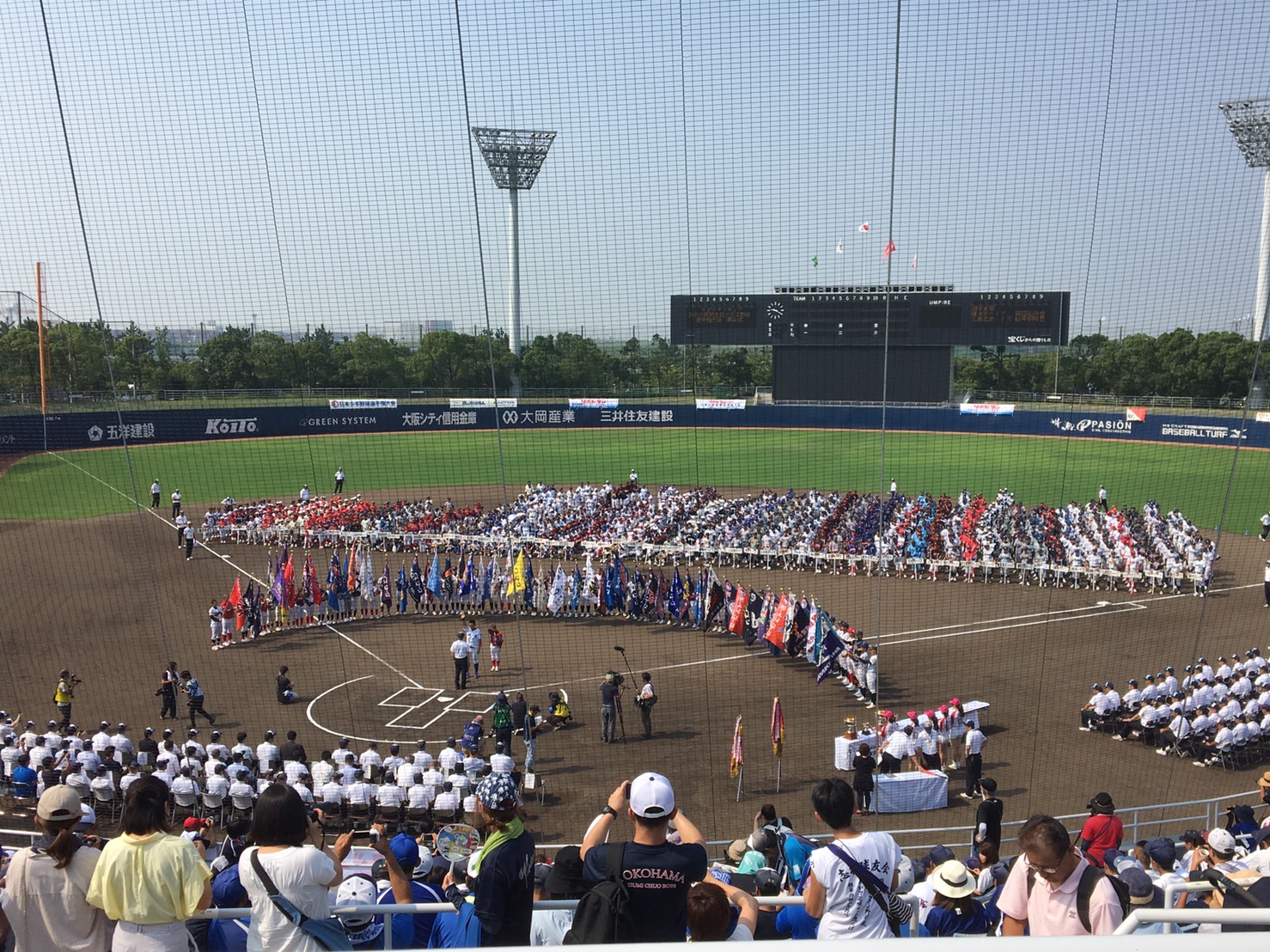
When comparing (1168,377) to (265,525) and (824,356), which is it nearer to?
(824,356)

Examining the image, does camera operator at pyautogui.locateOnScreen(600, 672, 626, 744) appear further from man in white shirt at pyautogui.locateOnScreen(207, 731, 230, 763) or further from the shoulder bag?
the shoulder bag

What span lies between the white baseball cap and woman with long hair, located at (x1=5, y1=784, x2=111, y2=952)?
6.22 ft

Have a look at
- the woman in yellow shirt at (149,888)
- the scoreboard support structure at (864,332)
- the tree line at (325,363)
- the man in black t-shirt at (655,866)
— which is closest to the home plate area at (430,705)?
the woman in yellow shirt at (149,888)

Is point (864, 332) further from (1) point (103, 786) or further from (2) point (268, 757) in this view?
(1) point (103, 786)

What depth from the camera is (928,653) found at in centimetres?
1661

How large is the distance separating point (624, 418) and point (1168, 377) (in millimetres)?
21926

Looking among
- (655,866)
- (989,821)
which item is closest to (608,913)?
(655,866)

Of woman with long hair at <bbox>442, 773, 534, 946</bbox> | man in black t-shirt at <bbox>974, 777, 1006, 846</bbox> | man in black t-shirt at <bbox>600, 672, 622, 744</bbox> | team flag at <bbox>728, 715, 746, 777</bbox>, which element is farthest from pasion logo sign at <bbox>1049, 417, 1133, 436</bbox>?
woman with long hair at <bbox>442, 773, 534, 946</bbox>

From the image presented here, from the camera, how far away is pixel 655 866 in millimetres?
2934

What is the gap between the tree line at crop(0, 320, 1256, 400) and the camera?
26125mm

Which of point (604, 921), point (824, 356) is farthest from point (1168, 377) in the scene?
point (604, 921)

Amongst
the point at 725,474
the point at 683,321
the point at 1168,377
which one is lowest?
the point at 725,474

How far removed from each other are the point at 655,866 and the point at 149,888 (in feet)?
5.60

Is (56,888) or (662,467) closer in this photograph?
(56,888)
